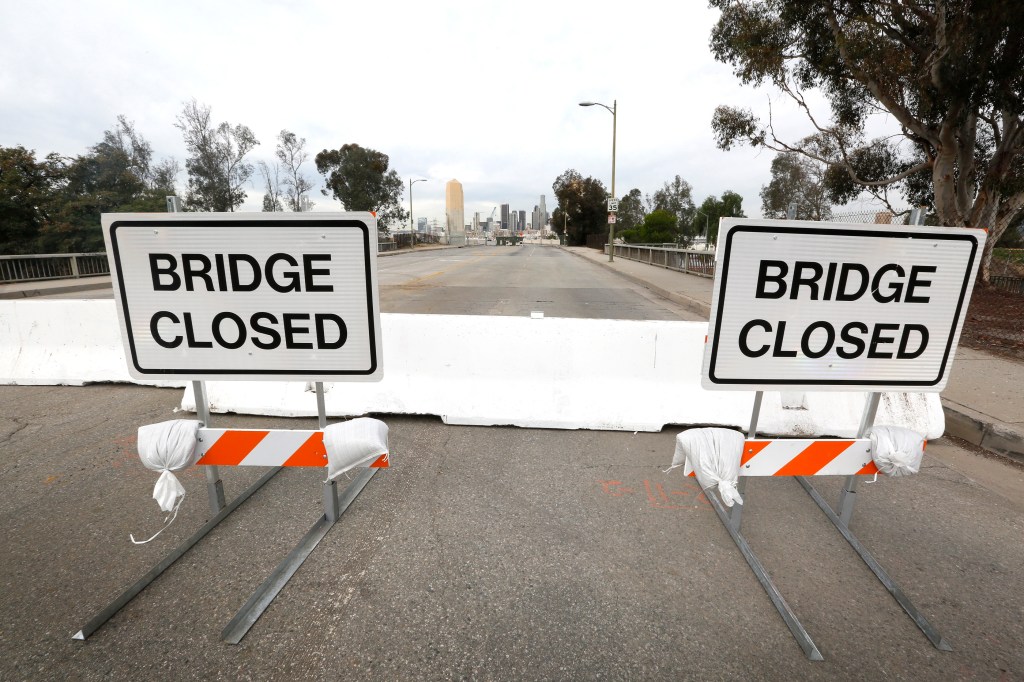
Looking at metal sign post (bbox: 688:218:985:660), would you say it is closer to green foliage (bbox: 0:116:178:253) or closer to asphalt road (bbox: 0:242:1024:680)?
asphalt road (bbox: 0:242:1024:680)

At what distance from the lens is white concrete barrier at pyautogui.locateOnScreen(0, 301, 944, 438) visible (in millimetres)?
4160

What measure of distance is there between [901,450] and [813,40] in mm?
16977

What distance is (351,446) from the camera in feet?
8.22

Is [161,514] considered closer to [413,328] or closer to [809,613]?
[413,328]

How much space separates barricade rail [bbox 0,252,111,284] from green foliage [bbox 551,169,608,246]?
6202 cm

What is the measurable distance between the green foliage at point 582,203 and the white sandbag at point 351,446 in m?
72.1

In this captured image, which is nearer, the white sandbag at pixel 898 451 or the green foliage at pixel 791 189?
the white sandbag at pixel 898 451

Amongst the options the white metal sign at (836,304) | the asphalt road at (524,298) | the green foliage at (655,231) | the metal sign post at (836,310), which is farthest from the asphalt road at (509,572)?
the green foliage at (655,231)

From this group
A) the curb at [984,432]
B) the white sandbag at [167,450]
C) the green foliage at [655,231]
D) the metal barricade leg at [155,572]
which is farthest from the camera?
the green foliage at [655,231]

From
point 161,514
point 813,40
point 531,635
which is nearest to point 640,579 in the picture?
point 531,635

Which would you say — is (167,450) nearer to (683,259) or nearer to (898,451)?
(898,451)

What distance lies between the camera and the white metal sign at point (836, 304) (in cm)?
247

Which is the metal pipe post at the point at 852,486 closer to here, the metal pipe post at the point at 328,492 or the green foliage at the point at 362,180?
the metal pipe post at the point at 328,492

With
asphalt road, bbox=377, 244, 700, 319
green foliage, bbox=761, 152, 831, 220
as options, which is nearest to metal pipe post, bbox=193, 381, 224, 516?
asphalt road, bbox=377, 244, 700, 319
